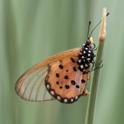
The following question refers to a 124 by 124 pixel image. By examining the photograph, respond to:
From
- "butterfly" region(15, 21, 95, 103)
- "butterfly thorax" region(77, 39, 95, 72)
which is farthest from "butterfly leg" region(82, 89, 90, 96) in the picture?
"butterfly thorax" region(77, 39, 95, 72)

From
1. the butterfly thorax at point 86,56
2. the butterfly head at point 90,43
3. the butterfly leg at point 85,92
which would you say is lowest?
the butterfly leg at point 85,92

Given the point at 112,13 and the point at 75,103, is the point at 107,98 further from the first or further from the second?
the point at 112,13

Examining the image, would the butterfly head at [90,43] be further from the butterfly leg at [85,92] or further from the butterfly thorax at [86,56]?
the butterfly leg at [85,92]

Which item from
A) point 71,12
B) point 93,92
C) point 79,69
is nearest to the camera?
point 93,92

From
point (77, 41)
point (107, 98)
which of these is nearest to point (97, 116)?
point (107, 98)

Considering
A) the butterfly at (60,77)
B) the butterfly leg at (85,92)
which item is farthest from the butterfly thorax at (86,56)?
the butterfly leg at (85,92)

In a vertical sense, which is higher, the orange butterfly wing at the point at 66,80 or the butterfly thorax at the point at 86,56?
the butterfly thorax at the point at 86,56
